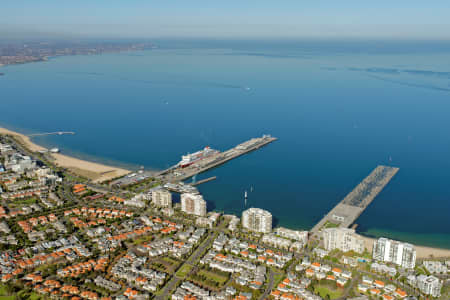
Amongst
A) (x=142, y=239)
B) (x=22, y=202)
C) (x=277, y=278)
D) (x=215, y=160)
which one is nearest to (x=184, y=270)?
(x=142, y=239)

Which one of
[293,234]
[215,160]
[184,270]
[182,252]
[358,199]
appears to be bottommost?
[184,270]

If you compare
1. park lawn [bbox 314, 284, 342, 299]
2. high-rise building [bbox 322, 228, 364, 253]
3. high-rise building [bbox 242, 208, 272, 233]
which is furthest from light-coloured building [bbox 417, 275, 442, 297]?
high-rise building [bbox 242, 208, 272, 233]

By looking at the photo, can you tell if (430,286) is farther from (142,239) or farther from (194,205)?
(142,239)

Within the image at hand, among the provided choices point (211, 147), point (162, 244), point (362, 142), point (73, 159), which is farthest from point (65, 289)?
point (362, 142)

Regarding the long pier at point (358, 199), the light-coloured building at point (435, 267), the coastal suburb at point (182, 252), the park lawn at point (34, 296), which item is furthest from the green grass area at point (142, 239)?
the light-coloured building at point (435, 267)

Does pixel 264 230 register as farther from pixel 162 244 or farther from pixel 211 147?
pixel 211 147

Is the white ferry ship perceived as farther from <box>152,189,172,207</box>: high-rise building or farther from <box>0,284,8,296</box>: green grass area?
<box>0,284,8,296</box>: green grass area
